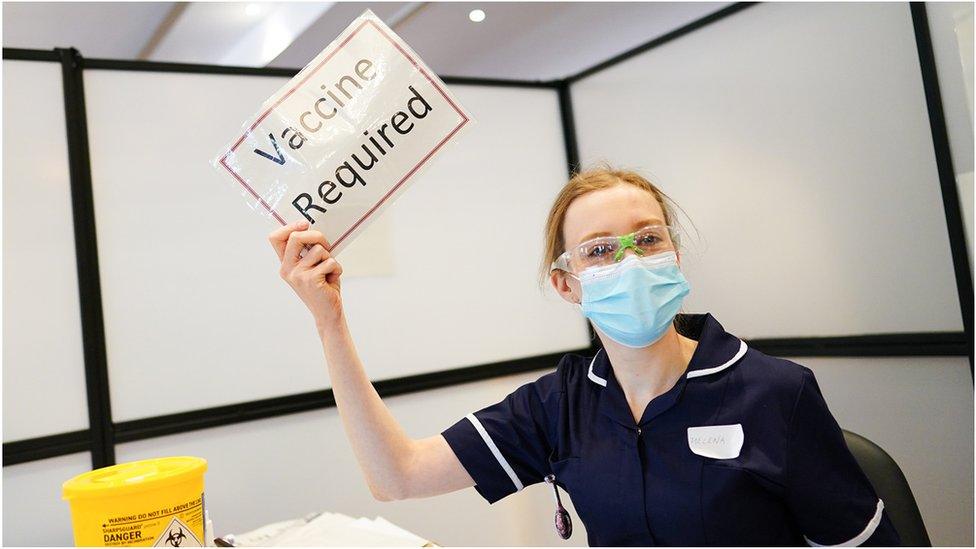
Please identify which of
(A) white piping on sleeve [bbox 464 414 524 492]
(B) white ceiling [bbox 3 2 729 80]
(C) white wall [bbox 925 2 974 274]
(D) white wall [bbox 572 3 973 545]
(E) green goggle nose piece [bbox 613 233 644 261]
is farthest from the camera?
(B) white ceiling [bbox 3 2 729 80]

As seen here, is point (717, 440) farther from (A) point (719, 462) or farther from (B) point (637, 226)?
(B) point (637, 226)

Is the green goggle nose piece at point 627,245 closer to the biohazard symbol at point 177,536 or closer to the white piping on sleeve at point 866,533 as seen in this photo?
the white piping on sleeve at point 866,533

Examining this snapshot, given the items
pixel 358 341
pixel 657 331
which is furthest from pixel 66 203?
pixel 657 331

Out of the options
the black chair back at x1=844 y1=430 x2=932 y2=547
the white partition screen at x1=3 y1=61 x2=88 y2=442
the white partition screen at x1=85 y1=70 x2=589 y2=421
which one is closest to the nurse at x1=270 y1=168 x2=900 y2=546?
the black chair back at x1=844 y1=430 x2=932 y2=547

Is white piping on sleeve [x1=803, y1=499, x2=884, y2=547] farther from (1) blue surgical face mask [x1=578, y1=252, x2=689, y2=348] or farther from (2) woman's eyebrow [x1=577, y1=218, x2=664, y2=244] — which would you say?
(2) woman's eyebrow [x1=577, y1=218, x2=664, y2=244]

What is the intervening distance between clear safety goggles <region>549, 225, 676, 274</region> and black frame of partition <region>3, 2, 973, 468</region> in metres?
0.91

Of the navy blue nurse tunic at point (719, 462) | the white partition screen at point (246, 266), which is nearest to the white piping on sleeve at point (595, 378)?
the navy blue nurse tunic at point (719, 462)

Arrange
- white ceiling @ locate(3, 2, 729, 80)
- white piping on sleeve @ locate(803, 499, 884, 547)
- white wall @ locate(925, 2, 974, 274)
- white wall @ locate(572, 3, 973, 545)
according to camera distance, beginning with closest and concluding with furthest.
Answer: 1. white piping on sleeve @ locate(803, 499, 884, 547)
2. white wall @ locate(925, 2, 974, 274)
3. white wall @ locate(572, 3, 973, 545)
4. white ceiling @ locate(3, 2, 729, 80)

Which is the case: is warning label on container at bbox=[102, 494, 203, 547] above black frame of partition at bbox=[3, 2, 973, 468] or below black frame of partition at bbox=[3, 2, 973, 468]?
below

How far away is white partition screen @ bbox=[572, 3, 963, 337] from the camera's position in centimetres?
180

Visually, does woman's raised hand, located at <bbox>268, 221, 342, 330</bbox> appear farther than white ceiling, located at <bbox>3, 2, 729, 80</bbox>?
No

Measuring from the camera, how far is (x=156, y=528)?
45.0 inches

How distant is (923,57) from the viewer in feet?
5.57

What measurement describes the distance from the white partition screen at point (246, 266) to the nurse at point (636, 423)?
38.8 inches
